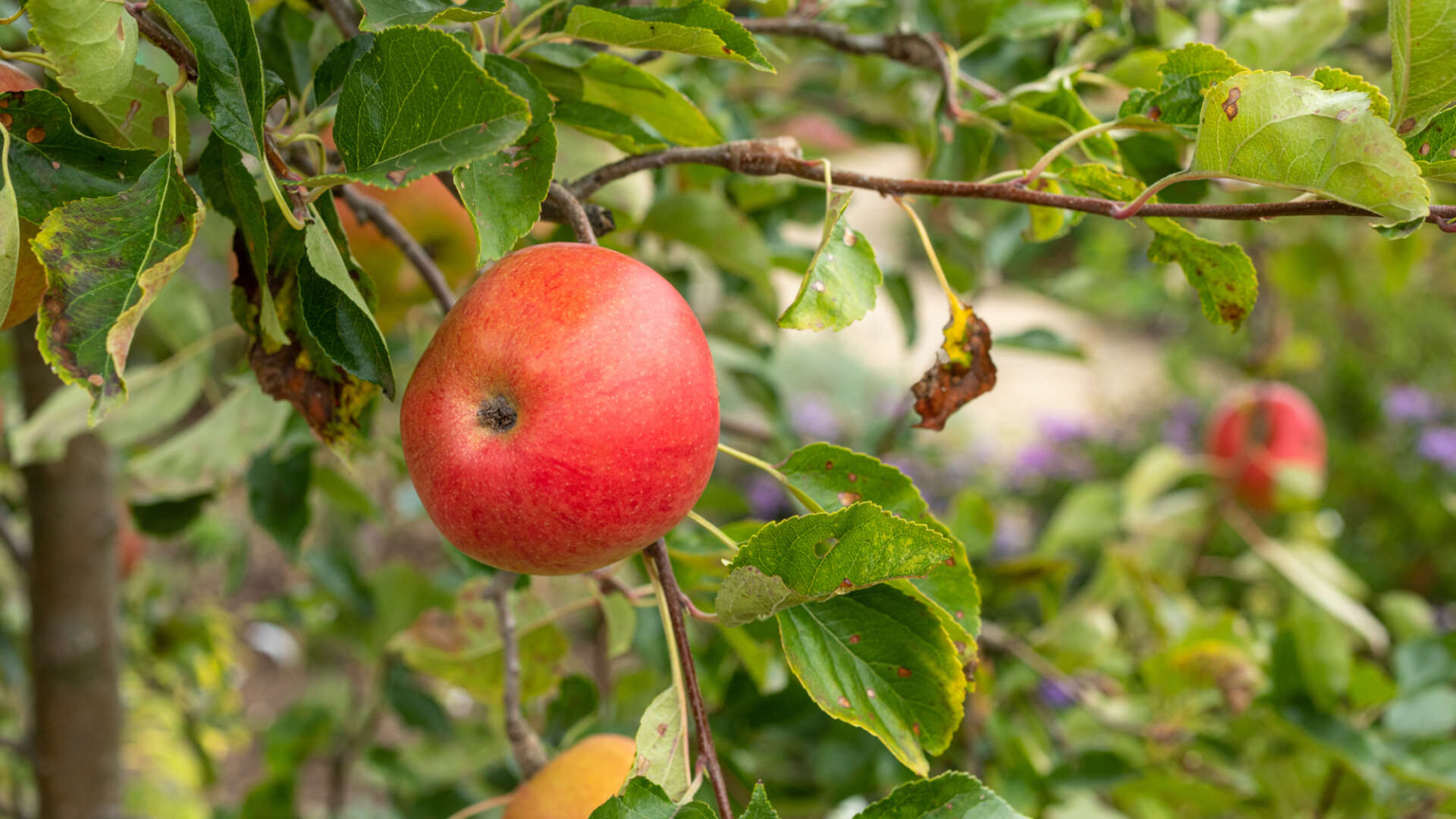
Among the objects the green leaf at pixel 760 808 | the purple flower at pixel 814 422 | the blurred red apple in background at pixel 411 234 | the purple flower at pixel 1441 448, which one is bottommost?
the purple flower at pixel 814 422

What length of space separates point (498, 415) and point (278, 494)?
0.53 m

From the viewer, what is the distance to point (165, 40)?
415 millimetres

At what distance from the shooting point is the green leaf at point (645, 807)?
1.37 ft

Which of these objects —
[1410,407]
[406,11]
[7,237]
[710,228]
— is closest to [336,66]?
[406,11]

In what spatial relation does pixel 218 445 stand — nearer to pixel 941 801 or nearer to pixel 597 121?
pixel 597 121

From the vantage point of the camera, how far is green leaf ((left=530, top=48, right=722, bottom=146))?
1.72ft

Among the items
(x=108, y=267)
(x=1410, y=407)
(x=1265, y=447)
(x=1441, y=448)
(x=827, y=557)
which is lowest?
(x=1410, y=407)

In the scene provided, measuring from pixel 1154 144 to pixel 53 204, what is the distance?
62cm

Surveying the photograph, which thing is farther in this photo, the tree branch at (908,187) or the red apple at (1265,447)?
the red apple at (1265,447)

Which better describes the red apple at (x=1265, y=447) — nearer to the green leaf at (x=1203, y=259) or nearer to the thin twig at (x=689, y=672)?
the green leaf at (x=1203, y=259)

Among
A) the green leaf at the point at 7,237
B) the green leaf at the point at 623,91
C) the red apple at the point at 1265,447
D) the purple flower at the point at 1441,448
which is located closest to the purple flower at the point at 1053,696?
the red apple at the point at 1265,447

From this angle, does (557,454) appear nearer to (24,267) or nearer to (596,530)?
(596,530)

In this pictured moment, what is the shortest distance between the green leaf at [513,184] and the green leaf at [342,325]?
2.2 inches

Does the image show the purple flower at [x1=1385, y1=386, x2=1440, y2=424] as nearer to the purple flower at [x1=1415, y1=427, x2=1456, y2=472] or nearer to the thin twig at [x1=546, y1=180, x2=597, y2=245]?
the purple flower at [x1=1415, y1=427, x2=1456, y2=472]
